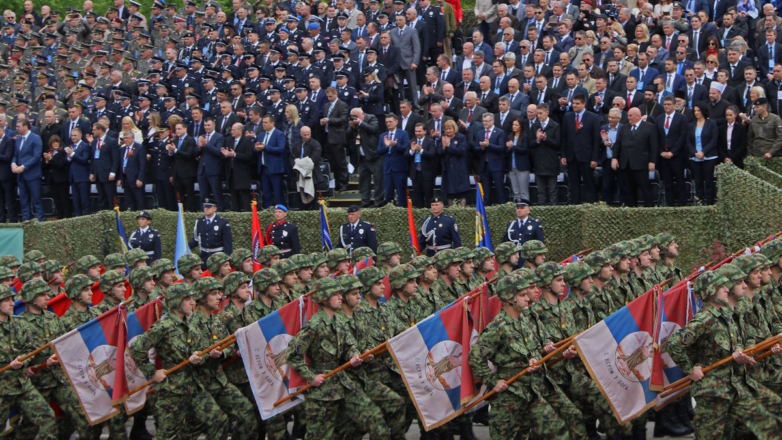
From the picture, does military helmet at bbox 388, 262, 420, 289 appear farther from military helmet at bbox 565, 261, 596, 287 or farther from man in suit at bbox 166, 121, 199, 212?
man in suit at bbox 166, 121, 199, 212

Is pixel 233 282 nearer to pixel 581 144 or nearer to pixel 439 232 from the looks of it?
pixel 439 232

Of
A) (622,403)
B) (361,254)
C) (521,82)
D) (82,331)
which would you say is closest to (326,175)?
(521,82)

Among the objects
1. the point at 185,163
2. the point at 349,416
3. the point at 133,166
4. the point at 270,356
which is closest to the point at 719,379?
the point at 349,416

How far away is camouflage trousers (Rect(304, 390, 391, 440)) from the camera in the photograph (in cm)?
1299

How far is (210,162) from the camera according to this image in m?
22.6

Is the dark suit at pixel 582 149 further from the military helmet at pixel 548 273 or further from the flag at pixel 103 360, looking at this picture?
the flag at pixel 103 360

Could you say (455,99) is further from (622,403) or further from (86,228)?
(622,403)

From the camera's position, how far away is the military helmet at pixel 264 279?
14391 millimetres

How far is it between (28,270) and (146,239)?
400 cm

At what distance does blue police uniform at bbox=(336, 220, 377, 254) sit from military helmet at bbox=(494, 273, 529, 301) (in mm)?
7251

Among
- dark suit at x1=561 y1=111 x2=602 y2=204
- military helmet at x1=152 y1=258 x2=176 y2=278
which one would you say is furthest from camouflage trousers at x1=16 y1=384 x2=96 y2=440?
dark suit at x1=561 y1=111 x2=602 y2=204

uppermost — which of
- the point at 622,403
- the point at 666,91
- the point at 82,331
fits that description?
the point at 666,91

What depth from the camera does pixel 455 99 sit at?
878 inches

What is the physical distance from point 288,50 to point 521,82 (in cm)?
481
